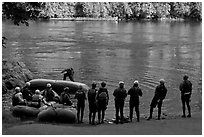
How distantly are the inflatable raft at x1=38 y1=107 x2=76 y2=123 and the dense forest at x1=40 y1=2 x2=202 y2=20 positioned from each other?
84.1 m

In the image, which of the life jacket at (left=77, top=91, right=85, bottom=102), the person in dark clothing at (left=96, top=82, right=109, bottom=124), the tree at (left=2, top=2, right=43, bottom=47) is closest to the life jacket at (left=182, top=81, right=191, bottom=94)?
the person in dark clothing at (left=96, top=82, right=109, bottom=124)

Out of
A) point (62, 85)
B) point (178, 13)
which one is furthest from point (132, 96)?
point (178, 13)

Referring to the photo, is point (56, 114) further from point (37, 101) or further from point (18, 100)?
point (18, 100)

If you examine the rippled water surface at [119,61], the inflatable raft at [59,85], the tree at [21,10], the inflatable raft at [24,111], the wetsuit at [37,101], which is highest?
the tree at [21,10]

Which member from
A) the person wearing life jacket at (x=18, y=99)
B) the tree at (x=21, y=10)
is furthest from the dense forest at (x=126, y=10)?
the tree at (x=21, y=10)

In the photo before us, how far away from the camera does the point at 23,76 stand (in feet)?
78.9

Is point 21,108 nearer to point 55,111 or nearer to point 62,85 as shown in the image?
point 55,111

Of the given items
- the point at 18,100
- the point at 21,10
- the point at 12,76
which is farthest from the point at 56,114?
the point at 12,76

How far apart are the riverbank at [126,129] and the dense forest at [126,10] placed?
85.3 m

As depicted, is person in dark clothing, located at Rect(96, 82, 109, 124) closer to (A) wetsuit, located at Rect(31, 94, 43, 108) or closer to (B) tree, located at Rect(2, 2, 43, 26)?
(A) wetsuit, located at Rect(31, 94, 43, 108)

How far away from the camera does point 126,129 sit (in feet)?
40.7

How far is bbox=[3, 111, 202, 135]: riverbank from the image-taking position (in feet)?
Answer: 38.1

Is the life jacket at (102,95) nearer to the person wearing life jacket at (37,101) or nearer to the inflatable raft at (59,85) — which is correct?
the person wearing life jacket at (37,101)

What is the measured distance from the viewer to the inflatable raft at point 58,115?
46.5 feet
